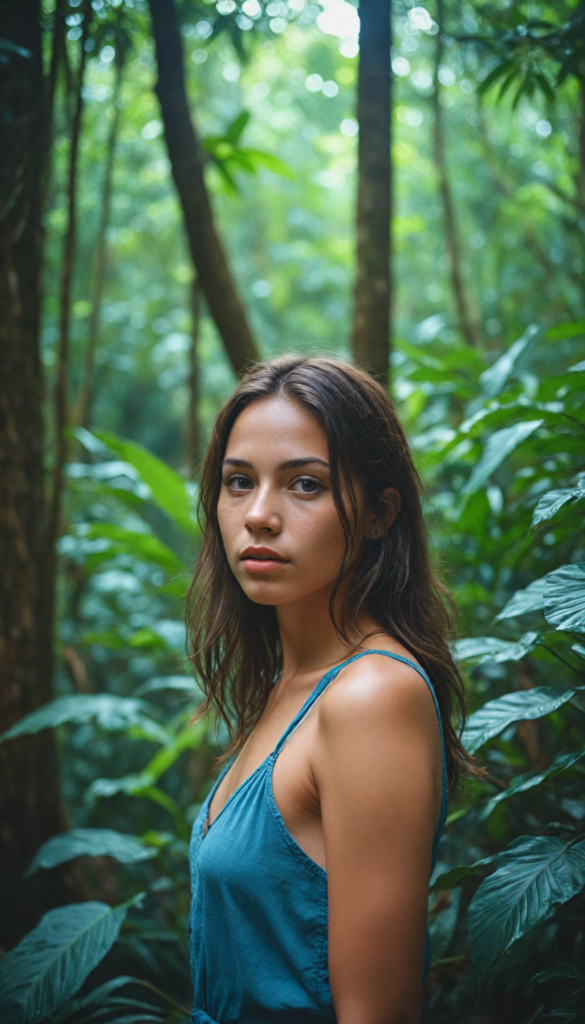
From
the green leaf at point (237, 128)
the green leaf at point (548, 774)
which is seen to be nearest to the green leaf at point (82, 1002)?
the green leaf at point (548, 774)

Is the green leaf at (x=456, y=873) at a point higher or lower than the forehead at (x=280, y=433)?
lower

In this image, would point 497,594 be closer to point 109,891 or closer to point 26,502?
point 26,502

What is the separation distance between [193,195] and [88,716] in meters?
1.49

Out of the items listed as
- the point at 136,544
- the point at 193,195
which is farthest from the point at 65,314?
the point at 136,544

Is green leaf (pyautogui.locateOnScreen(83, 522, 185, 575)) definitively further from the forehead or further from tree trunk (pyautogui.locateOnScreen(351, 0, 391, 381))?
the forehead

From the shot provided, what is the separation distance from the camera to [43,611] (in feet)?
5.90

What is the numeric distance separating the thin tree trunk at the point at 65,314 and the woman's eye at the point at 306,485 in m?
1.13

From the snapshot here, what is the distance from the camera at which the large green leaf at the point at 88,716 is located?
1.56 m

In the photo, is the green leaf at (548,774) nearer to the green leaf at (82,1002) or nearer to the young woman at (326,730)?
the young woman at (326,730)

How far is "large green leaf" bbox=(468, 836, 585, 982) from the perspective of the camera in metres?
0.84

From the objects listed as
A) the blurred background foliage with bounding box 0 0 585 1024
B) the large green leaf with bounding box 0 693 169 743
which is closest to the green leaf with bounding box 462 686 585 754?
the blurred background foliage with bounding box 0 0 585 1024

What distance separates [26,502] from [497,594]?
1.27 m

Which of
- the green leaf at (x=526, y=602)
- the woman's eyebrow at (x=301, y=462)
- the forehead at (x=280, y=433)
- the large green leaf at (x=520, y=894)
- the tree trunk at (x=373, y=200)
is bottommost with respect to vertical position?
the large green leaf at (x=520, y=894)

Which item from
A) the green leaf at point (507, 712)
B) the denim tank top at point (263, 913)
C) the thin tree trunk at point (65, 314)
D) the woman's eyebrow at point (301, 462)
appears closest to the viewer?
the denim tank top at point (263, 913)
